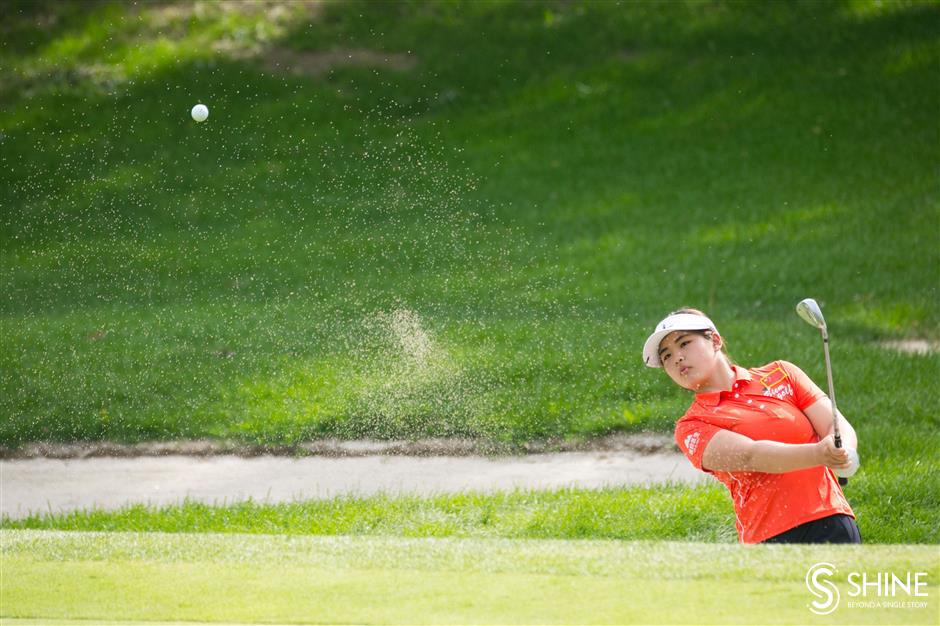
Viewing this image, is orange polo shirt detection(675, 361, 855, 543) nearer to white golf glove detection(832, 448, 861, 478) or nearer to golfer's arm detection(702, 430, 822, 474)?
golfer's arm detection(702, 430, 822, 474)

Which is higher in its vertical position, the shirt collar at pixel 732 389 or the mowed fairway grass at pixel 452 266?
the shirt collar at pixel 732 389

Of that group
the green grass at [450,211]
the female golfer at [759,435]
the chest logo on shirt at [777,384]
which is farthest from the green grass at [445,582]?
the green grass at [450,211]

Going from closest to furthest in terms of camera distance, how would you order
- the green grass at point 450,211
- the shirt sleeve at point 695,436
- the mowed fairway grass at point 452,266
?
the mowed fairway grass at point 452,266, the shirt sleeve at point 695,436, the green grass at point 450,211

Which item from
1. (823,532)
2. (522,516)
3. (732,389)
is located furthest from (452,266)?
(823,532)

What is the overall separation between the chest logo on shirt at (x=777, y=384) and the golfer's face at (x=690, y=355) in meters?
0.19

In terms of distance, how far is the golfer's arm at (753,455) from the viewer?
3564 millimetres

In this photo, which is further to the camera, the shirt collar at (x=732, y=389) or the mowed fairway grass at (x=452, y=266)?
the shirt collar at (x=732, y=389)

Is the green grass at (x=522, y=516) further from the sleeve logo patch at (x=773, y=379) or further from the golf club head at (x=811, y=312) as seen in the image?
the golf club head at (x=811, y=312)

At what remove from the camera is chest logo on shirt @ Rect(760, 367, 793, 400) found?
3.96 m

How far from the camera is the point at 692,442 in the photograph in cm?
385

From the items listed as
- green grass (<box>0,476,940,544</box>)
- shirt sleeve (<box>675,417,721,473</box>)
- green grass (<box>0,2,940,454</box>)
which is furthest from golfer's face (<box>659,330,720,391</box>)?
green grass (<box>0,2,940,454</box>)

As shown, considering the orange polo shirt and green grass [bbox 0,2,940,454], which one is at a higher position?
the orange polo shirt

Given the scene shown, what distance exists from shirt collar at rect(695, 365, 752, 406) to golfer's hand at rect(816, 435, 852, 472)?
49 centimetres

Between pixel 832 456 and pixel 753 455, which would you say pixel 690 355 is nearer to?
pixel 753 455
